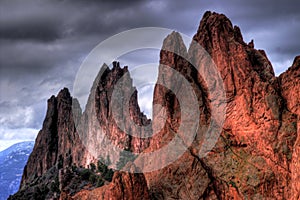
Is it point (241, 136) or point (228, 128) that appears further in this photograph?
point (228, 128)

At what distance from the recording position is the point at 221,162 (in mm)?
73625

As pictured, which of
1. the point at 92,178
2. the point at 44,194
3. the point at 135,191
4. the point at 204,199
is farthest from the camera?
the point at 44,194

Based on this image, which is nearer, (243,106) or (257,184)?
(257,184)

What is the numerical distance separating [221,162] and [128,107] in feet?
380

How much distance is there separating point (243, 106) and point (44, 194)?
102 metres

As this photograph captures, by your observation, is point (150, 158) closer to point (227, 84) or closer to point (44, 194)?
point (227, 84)

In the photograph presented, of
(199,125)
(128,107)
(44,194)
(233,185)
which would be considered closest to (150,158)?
(199,125)

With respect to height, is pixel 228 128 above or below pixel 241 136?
above

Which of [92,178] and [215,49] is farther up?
[215,49]

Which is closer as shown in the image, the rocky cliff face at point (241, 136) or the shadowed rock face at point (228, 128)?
the shadowed rock face at point (228, 128)

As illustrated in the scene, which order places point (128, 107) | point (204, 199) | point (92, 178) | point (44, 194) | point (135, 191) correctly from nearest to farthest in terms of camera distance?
1. point (135, 191)
2. point (204, 199)
3. point (92, 178)
4. point (44, 194)
5. point (128, 107)

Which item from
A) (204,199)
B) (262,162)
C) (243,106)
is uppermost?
(243,106)

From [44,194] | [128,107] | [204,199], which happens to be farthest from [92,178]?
[204,199]

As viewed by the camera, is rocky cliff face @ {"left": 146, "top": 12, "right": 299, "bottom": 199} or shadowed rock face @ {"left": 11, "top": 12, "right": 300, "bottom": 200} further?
rocky cliff face @ {"left": 146, "top": 12, "right": 299, "bottom": 199}
